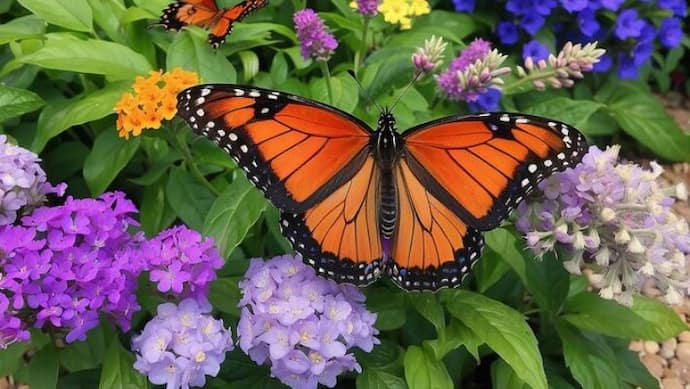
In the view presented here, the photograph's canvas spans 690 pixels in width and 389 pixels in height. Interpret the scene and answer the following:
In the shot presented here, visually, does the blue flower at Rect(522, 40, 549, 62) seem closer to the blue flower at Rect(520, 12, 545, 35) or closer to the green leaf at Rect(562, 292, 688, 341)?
the blue flower at Rect(520, 12, 545, 35)

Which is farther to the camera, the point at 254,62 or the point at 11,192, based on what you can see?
the point at 254,62

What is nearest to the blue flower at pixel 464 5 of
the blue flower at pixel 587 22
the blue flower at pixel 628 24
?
the blue flower at pixel 587 22

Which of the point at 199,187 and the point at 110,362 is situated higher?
the point at 199,187

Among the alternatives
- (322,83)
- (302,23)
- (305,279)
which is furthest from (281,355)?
(322,83)

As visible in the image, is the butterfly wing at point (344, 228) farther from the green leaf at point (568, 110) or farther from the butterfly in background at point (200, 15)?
the green leaf at point (568, 110)

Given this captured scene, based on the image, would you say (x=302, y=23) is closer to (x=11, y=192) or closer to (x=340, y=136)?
(x=340, y=136)

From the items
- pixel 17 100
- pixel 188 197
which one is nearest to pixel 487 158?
pixel 188 197

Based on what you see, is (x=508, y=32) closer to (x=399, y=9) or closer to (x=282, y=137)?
(x=399, y=9)
